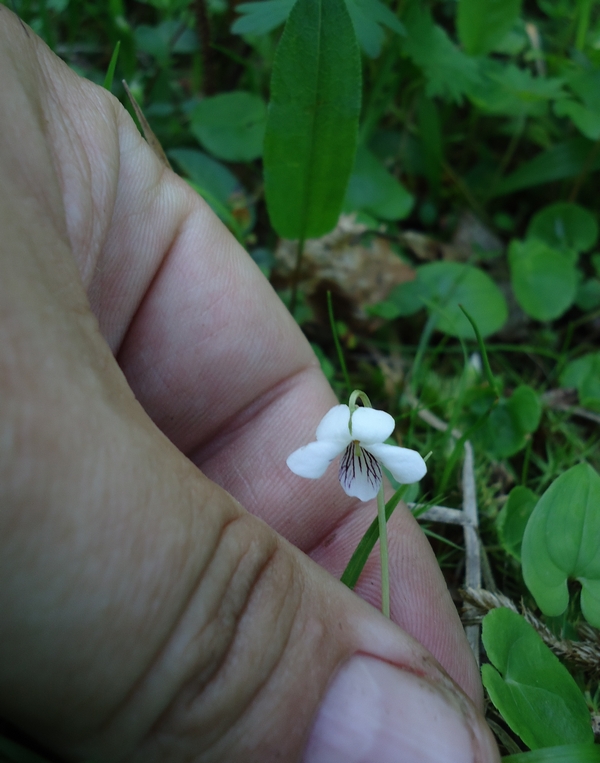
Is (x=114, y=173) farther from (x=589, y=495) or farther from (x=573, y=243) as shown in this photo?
(x=573, y=243)

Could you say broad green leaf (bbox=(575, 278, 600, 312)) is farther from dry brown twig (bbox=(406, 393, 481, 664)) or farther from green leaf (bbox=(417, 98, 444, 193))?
dry brown twig (bbox=(406, 393, 481, 664))

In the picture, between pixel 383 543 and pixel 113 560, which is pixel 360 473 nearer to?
pixel 383 543

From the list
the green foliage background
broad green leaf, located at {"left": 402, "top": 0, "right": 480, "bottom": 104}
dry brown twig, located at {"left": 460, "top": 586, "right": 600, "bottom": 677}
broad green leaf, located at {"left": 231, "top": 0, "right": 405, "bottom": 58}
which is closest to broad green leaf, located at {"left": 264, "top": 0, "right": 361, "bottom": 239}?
the green foliage background

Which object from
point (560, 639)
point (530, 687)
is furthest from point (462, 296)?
point (530, 687)

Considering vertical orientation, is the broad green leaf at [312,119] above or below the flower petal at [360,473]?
above

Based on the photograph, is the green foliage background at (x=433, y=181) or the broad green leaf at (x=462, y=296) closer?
the green foliage background at (x=433, y=181)

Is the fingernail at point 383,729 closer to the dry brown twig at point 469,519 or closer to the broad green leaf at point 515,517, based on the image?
the dry brown twig at point 469,519

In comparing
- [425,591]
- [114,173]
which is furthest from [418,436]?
[114,173]

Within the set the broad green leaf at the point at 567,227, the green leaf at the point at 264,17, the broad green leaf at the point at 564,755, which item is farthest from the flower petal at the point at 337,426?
the broad green leaf at the point at 567,227
